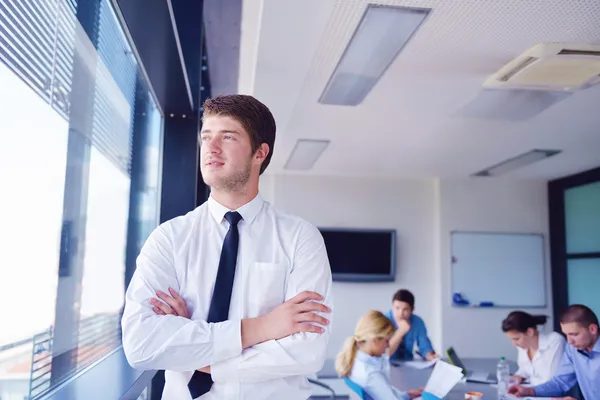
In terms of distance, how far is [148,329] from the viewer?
4.57 ft

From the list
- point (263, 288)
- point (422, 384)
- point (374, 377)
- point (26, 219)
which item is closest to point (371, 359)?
point (374, 377)

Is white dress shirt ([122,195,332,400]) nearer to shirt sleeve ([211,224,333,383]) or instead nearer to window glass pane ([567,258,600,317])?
shirt sleeve ([211,224,333,383])

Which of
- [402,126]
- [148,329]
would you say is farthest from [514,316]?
[148,329]

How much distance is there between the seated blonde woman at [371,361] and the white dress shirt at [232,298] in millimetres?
1933

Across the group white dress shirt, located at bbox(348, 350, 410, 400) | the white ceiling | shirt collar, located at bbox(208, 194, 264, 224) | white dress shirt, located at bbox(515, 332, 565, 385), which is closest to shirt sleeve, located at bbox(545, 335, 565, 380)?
white dress shirt, located at bbox(515, 332, 565, 385)

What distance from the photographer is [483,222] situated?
7816 millimetres

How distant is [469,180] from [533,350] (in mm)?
3810

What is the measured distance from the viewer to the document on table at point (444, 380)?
3297 millimetres

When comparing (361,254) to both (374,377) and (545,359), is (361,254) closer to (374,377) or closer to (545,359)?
(545,359)

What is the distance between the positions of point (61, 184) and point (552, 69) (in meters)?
2.87

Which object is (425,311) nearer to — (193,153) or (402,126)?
(402,126)

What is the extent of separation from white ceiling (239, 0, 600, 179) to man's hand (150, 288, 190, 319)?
167 cm

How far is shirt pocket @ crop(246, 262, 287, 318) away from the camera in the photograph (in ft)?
4.96

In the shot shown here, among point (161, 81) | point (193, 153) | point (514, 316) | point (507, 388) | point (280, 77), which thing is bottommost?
A: point (507, 388)
